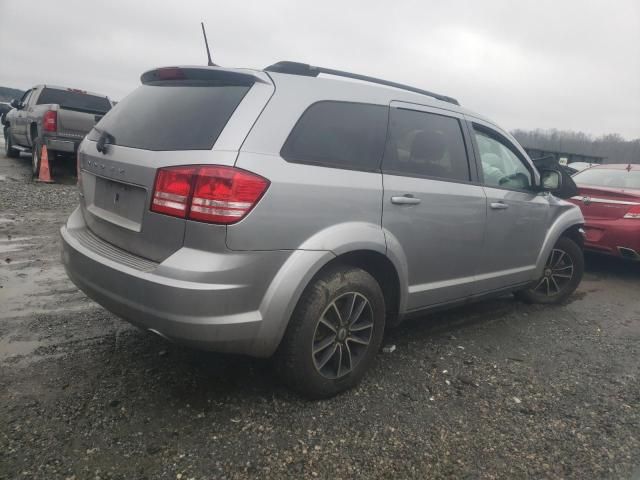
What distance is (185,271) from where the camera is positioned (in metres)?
2.23

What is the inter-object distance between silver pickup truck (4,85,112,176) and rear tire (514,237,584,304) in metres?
7.84

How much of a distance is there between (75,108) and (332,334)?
30.1ft

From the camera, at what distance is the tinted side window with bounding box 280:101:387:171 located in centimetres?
255

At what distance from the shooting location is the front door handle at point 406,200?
2915mm

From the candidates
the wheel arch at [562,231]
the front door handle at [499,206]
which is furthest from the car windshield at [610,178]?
the front door handle at [499,206]

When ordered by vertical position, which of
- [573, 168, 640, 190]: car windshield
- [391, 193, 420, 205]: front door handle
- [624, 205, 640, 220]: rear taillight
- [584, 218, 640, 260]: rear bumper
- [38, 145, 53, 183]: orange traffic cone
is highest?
[573, 168, 640, 190]: car windshield

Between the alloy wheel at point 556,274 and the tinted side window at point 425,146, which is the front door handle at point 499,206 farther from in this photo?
Answer: the alloy wheel at point 556,274

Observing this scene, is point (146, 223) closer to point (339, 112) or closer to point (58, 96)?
point (339, 112)

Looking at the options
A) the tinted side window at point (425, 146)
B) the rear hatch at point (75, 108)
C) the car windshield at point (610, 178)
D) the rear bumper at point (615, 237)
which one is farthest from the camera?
the rear hatch at point (75, 108)

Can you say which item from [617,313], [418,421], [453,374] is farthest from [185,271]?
[617,313]

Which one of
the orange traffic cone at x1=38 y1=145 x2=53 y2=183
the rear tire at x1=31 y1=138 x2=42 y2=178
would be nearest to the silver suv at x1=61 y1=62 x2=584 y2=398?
the orange traffic cone at x1=38 y1=145 x2=53 y2=183

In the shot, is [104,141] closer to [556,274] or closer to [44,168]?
[556,274]

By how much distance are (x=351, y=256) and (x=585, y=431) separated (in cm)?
162

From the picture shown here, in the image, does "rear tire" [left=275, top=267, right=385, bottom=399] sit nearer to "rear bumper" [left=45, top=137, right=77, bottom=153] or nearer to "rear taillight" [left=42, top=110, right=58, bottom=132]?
"rear bumper" [left=45, top=137, right=77, bottom=153]
